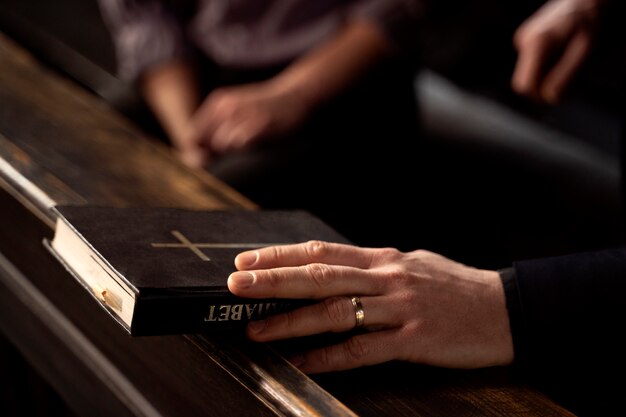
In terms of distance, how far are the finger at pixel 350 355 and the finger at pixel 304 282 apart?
1.7 inches

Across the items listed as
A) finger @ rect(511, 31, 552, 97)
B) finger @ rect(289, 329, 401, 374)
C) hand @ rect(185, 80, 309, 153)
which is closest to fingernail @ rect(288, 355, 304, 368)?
finger @ rect(289, 329, 401, 374)

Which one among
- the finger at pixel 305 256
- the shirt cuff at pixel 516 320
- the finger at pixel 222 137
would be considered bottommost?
the shirt cuff at pixel 516 320

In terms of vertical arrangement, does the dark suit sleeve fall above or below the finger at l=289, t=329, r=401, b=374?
above

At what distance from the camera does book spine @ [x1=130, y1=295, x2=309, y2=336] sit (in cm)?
68

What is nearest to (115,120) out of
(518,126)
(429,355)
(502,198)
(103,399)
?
(103,399)

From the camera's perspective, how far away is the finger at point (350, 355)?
749 mm

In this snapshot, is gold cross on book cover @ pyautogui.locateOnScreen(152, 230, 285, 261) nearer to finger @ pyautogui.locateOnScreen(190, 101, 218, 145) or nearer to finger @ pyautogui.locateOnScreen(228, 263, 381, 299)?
finger @ pyautogui.locateOnScreen(228, 263, 381, 299)

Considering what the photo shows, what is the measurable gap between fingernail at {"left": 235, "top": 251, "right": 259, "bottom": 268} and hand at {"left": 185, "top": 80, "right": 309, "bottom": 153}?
3.77 ft

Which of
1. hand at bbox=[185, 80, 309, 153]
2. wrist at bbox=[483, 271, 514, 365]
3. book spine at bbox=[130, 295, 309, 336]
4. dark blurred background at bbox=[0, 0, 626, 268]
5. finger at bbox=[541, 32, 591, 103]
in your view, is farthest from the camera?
dark blurred background at bbox=[0, 0, 626, 268]

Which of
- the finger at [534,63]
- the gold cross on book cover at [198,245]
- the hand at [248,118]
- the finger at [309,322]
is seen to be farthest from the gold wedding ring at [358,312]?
the hand at [248,118]

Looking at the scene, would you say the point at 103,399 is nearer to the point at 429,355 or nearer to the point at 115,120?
the point at 429,355

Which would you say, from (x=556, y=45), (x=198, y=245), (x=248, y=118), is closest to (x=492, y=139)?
(x=248, y=118)

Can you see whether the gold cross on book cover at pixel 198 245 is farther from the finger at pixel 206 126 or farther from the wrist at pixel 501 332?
the finger at pixel 206 126

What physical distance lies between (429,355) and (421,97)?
2169 millimetres
